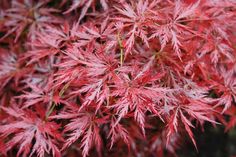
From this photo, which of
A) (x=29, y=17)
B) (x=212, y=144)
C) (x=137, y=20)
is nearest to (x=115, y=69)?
(x=137, y=20)

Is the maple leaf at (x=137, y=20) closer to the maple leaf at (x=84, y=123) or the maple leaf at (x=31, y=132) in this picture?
the maple leaf at (x=84, y=123)

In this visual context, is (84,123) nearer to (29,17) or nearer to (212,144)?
(29,17)

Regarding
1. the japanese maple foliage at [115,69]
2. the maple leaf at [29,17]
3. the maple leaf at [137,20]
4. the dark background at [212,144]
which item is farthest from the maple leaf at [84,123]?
the dark background at [212,144]

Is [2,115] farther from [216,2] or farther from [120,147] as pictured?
[216,2]

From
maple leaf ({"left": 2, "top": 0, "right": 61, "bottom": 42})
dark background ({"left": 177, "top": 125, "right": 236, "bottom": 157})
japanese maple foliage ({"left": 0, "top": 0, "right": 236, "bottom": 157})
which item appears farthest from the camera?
dark background ({"left": 177, "top": 125, "right": 236, "bottom": 157})

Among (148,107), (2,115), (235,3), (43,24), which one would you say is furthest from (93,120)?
(235,3)

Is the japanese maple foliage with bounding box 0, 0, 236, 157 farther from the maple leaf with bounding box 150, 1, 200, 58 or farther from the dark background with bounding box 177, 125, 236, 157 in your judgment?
the dark background with bounding box 177, 125, 236, 157

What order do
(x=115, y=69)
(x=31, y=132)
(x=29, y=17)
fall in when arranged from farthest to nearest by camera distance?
(x=29, y=17) < (x=31, y=132) < (x=115, y=69)

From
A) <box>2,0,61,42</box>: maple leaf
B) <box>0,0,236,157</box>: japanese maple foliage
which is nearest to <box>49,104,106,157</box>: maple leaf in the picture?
<box>0,0,236,157</box>: japanese maple foliage
